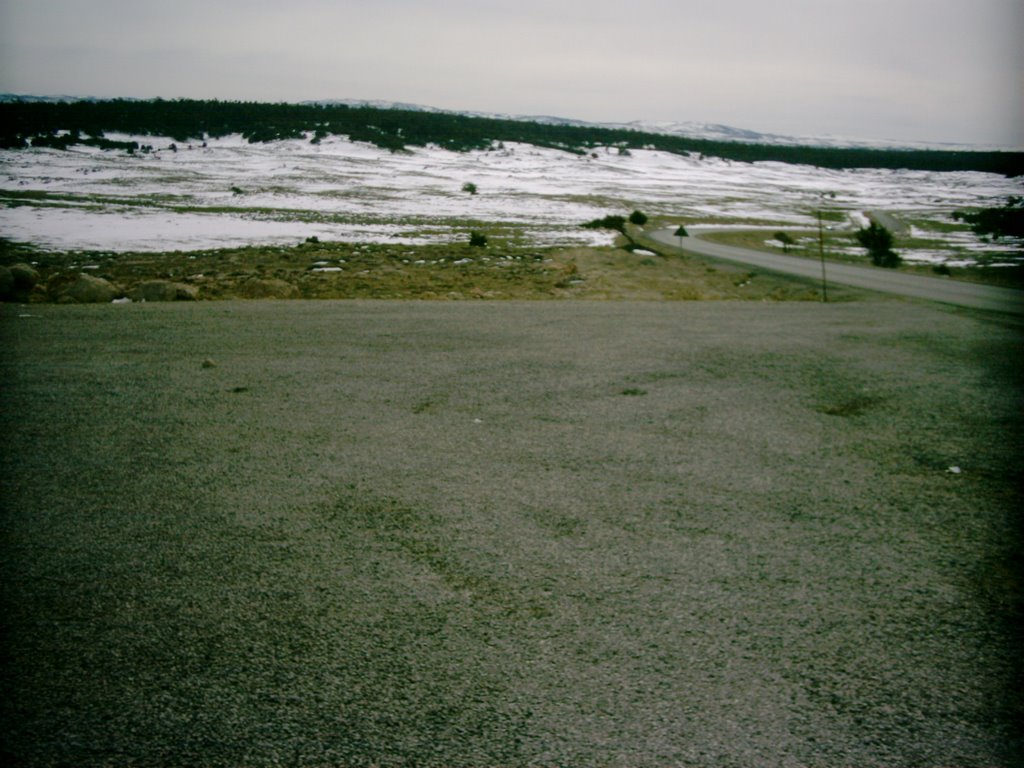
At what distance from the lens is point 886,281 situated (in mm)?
20625

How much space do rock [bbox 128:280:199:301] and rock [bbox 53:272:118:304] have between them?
41 cm

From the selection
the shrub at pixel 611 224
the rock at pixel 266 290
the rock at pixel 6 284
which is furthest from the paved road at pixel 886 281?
the rock at pixel 6 284

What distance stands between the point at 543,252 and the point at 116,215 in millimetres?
20341

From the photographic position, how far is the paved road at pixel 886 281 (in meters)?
16.6

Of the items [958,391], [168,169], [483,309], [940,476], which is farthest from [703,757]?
[168,169]

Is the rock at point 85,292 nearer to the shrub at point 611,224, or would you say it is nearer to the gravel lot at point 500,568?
the gravel lot at point 500,568

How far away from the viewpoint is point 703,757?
2516 mm

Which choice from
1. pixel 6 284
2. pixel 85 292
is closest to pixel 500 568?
pixel 85 292

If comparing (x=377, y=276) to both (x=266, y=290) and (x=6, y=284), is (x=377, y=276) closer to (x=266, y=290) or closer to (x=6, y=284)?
(x=266, y=290)

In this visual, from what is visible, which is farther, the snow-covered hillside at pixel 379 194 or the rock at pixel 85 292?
the snow-covered hillside at pixel 379 194

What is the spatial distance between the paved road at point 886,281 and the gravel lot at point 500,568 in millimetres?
11063

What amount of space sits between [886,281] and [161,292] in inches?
809

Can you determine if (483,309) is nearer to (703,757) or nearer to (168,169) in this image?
(703,757)

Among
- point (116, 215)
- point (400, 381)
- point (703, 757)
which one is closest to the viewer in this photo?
point (703, 757)
